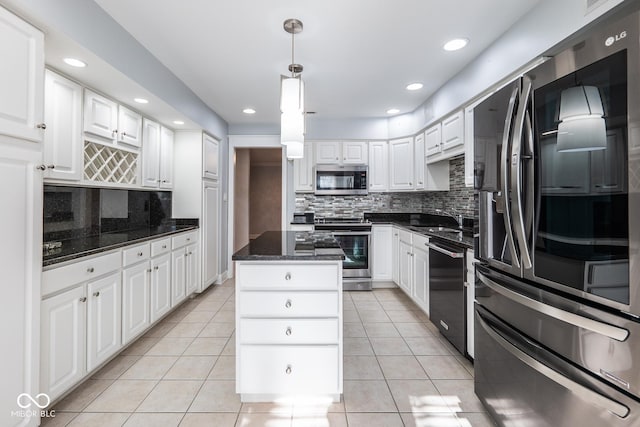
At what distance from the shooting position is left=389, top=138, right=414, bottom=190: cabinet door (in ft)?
14.7

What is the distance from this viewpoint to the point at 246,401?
190cm

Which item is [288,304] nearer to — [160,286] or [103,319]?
[103,319]

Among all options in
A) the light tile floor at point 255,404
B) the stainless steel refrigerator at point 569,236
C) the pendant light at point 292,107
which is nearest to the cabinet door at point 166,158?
the light tile floor at point 255,404

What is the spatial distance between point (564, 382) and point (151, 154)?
3758mm

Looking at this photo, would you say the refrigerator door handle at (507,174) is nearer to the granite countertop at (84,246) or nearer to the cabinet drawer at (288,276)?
the cabinet drawer at (288,276)

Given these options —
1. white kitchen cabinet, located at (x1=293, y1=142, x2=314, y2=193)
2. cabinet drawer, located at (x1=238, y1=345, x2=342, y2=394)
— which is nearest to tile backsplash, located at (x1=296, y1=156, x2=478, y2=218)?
white kitchen cabinet, located at (x1=293, y1=142, x2=314, y2=193)

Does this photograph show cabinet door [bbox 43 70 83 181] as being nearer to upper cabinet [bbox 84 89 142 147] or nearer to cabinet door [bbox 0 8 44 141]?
upper cabinet [bbox 84 89 142 147]

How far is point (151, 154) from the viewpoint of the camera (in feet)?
11.3

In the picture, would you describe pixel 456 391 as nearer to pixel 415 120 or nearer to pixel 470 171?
pixel 470 171

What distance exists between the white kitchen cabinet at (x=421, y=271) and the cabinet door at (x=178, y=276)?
2530mm

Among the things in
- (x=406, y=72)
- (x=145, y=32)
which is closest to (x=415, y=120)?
(x=406, y=72)

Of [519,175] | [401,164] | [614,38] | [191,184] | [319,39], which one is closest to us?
[614,38]

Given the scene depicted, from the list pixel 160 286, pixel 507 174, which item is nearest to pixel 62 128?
pixel 160 286

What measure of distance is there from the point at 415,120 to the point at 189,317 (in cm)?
366
